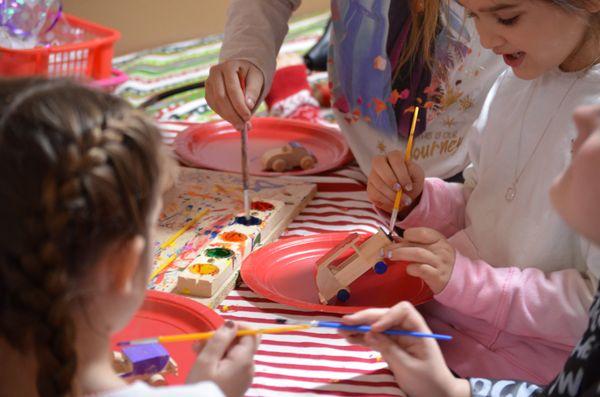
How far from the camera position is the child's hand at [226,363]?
0.82m

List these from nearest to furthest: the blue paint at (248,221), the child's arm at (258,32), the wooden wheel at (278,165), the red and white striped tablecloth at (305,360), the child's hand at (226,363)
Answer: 1. the child's hand at (226,363)
2. the red and white striped tablecloth at (305,360)
3. the blue paint at (248,221)
4. the child's arm at (258,32)
5. the wooden wheel at (278,165)

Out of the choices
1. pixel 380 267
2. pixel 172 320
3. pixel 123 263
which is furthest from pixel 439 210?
pixel 123 263

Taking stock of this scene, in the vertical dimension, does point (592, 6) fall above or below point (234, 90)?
above

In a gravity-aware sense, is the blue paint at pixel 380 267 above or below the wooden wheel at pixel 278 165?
above

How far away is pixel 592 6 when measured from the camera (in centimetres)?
105

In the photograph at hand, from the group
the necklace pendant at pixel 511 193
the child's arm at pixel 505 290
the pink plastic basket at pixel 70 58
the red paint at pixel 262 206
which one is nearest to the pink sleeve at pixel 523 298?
the child's arm at pixel 505 290

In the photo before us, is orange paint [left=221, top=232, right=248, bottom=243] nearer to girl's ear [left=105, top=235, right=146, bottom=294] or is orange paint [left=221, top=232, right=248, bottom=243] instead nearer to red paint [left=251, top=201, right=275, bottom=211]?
red paint [left=251, top=201, right=275, bottom=211]

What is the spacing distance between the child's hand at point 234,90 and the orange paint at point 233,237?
19cm

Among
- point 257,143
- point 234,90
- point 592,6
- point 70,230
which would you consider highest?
point 592,6

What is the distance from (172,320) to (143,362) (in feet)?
0.46

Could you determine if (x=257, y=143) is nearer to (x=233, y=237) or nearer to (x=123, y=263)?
(x=233, y=237)

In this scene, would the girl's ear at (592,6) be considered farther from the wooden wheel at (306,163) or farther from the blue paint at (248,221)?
the wooden wheel at (306,163)

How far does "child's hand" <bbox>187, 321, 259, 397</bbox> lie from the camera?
0.82m

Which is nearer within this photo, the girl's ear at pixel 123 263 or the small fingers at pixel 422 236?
the girl's ear at pixel 123 263
